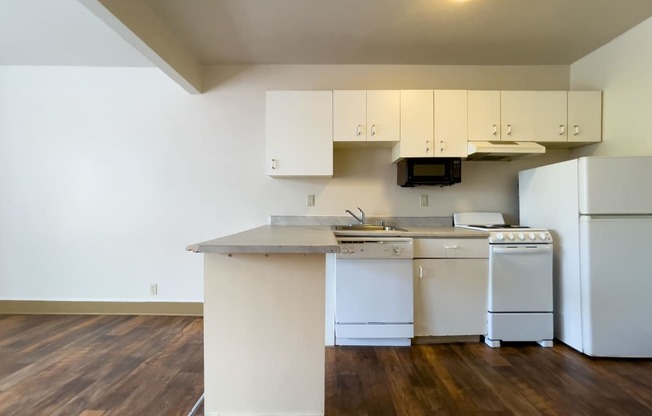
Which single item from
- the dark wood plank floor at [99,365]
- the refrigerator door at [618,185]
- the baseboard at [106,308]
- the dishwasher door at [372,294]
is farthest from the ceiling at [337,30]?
the baseboard at [106,308]

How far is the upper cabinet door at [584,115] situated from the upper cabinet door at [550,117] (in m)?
0.06

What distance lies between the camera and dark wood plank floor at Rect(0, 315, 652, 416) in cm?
163

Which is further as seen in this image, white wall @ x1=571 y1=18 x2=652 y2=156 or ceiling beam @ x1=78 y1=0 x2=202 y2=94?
white wall @ x1=571 y1=18 x2=652 y2=156

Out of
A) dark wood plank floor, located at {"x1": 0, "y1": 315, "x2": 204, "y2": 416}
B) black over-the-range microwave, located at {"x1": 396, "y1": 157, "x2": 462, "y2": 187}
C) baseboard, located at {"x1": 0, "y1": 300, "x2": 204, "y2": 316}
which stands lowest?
dark wood plank floor, located at {"x1": 0, "y1": 315, "x2": 204, "y2": 416}

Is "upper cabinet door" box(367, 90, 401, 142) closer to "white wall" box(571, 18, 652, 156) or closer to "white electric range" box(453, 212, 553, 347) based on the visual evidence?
"white electric range" box(453, 212, 553, 347)

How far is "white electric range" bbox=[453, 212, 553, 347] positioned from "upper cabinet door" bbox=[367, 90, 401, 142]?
120 cm

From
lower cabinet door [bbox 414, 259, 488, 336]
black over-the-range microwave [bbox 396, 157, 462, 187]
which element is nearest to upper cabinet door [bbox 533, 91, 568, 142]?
black over-the-range microwave [bbox 396, 157, 462, 187]

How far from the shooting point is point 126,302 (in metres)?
2.93

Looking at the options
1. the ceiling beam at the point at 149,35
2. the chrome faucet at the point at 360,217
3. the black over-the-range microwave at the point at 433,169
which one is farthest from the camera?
the chrome faucet at the point at 360,217

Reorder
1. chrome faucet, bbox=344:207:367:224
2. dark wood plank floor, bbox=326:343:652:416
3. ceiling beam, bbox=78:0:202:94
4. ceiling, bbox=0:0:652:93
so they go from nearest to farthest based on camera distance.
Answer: dark wood plank floor, bbox=326:343:652:416 < ceiling beam, bbox=78:0:202:94 < ceiling, bbox=0:0:652:93 < chrome faucet, bbox=344:207:367:224

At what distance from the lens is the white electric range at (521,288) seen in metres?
2.33

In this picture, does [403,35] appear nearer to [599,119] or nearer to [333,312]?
[599,119]

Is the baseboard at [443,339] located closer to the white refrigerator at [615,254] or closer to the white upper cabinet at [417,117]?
the white refrigerator at [615,254]

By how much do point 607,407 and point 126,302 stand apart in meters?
3.72
